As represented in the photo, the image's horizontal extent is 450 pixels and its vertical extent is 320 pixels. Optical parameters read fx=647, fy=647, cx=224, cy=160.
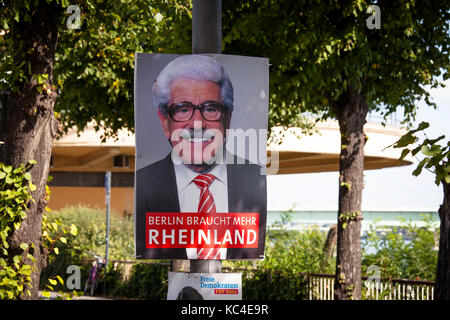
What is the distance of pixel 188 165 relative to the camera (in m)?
4.75

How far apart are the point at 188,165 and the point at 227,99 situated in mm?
563

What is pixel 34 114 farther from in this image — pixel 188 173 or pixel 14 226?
pixel 188 173

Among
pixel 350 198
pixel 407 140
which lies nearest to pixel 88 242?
pixel 350 198

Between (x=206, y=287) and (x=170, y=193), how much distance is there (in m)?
0.72

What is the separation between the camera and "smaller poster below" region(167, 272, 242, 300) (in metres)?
4.59

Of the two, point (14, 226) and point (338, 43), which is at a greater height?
point (338, 43)

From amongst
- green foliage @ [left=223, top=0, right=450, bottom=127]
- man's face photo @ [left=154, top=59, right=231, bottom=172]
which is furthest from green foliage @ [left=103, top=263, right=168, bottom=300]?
man's face photo @ [left=154, top=59, right=231, bottom=172]

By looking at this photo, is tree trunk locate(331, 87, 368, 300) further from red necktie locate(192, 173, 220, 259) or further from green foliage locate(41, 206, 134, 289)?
green foliage locate(41, 206, 134, 289)

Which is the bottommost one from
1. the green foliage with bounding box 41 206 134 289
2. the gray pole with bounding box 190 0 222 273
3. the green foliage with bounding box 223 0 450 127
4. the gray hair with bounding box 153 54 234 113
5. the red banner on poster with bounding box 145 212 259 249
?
the green foliage with bounding box 41 206 134 289

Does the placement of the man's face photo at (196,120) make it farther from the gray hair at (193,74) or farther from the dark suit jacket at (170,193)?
the dark suit jacket at (170,193)

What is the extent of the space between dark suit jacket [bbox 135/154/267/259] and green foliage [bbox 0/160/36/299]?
1921 mm

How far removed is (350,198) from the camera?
11141 millimetres

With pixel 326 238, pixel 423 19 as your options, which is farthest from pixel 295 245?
pixel 423 19

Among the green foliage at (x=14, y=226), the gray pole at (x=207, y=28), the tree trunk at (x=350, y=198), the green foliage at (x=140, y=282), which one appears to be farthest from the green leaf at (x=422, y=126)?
the green foliage at (x=140, y=282)
